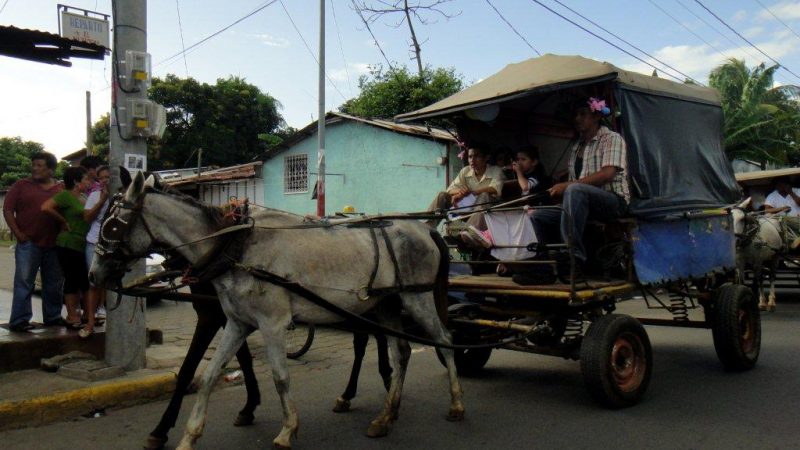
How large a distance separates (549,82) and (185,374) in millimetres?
3567

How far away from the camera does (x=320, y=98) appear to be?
1528 cm

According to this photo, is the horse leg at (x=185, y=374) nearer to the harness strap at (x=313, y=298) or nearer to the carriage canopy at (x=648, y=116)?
the harness strap at (x=313, y=298)

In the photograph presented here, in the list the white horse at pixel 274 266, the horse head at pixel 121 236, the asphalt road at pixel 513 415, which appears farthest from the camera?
the asphalt road at pixel 513 415

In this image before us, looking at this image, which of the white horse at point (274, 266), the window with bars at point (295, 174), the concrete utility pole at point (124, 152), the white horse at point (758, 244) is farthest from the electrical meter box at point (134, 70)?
the window with bars at point (295, 174)

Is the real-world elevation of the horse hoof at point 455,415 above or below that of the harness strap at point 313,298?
below

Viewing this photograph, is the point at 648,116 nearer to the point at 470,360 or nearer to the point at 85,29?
the point at 470,360

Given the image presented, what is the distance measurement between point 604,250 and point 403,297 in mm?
1893

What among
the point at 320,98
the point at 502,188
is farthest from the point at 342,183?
the point at 502,188

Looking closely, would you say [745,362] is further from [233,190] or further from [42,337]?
[233,190]

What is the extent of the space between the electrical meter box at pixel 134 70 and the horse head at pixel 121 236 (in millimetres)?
2388

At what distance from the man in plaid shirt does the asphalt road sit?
50.8 inches

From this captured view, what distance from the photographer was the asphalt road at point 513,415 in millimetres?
4488

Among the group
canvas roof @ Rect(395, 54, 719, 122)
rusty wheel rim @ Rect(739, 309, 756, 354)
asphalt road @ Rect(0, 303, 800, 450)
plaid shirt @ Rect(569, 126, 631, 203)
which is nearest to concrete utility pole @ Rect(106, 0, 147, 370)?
asphalt road @ Rect(0, 303, 800, 450)

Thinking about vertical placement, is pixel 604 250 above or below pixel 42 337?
above
